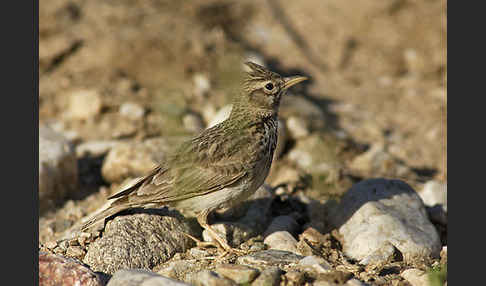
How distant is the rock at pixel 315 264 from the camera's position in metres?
4.96

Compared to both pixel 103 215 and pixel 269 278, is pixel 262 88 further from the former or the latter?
pixel 269 278

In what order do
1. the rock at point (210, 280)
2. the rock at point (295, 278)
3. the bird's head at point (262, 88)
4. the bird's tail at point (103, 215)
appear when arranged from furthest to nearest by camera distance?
the bird's head at point (262, 88) < the bird's tail at point (103, 215) < the rock at point (295, 278) < the rock at point (210, 280)

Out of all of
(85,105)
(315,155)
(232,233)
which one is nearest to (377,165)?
(315,155)

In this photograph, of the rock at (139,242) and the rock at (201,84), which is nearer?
the rock at (139,242)

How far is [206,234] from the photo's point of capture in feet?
20.4

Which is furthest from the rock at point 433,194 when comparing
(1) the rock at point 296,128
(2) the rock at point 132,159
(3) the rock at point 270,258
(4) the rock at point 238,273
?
(4) the rock at point 238,273

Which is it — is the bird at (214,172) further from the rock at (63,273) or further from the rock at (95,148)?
the rock at (95,148)

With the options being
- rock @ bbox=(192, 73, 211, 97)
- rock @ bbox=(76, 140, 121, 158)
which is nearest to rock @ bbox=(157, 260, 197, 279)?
rock @ bbox=(76, 140, 121, 158)

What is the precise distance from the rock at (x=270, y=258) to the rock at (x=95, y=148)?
3.97 m

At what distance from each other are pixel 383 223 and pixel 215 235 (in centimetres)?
175

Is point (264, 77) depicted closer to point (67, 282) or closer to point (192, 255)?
point (192, 255)

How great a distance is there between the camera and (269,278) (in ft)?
15.7

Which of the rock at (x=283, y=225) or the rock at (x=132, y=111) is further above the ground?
the rock at (x=132, y=111)

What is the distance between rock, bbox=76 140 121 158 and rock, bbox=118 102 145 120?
655mm
